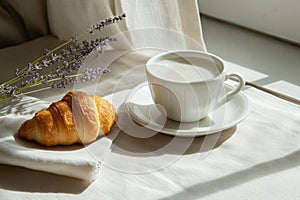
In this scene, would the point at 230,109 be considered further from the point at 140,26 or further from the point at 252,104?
the point at 140,26

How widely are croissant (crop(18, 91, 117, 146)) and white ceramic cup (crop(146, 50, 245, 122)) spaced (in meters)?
0.10

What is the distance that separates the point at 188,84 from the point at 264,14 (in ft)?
2.21

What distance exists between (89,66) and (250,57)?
423mm

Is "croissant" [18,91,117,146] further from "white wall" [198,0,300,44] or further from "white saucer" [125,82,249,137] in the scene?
"white wall" [198,0,300,44]

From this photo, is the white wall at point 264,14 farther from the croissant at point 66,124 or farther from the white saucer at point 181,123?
the croissant at point 66,124

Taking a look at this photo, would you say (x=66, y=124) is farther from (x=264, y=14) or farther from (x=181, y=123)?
(x=264, y=14)

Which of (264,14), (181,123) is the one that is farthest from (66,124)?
(264,14)

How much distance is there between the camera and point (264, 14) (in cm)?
128

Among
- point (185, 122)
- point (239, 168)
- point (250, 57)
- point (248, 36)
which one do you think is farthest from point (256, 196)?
point (248, 36)

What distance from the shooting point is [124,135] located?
73 cm

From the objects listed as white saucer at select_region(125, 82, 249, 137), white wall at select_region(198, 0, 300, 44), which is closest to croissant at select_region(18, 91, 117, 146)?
white saucer at select_region(125, 82, 249, 137)

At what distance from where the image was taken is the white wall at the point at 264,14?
1207 millimetres

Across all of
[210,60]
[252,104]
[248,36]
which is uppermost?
[210,60]

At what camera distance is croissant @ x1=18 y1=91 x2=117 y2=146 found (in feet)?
2.20
